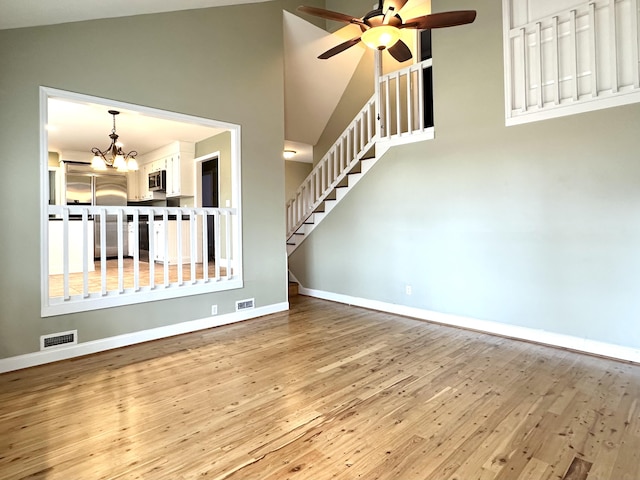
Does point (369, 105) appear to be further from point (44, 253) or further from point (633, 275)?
point (44, 253)

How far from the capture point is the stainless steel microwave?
25.5 feet

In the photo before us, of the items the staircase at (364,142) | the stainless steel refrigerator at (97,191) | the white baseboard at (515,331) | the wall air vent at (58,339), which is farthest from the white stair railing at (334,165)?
the stainless steel refrigerator at (97,191)

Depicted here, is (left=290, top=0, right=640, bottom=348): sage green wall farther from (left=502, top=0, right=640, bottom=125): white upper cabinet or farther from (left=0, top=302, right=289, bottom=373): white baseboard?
(left=0, top=302, right=289, bottom=373): white baseboard

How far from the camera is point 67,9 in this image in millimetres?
2809

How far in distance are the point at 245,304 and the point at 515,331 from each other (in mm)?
3085

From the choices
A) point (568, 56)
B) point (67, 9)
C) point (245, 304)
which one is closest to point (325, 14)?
point (67, 9)

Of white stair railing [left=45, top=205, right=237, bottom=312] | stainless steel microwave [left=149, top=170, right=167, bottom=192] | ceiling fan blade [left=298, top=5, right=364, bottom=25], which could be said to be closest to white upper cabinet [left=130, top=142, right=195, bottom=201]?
stainless steel microwave [left=149, top=170, right=167, bottom=192]

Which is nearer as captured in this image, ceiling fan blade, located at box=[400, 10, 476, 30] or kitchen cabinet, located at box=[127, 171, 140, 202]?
ceiling fan blade, located at box=[400, 10, 476, 30]

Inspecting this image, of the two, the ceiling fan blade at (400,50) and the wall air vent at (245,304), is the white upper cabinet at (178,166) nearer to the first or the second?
the wall air vent at (245,304)

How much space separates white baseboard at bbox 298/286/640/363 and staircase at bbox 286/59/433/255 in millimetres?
1657

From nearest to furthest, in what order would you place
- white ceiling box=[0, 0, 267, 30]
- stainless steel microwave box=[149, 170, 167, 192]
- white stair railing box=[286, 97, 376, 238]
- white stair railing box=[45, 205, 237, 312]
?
white ceiling box=[0, 0, 267, 30]
white stair railing box=[45, 205, 237, 312]
white stair railing box=[286, 97, 376, 238]
stainless steel microwave box=[149, 170, 167, 192]

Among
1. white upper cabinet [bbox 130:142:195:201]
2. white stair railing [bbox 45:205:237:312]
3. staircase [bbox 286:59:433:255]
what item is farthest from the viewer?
white upper cabinet [bbox 130:142:195:201]

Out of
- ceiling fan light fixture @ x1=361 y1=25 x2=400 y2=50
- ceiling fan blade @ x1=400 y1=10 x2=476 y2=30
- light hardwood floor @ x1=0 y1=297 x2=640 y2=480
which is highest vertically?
ceiling fan blade @ x1=400 y1=10 x2=476 y2=30

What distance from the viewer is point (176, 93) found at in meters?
3.70
